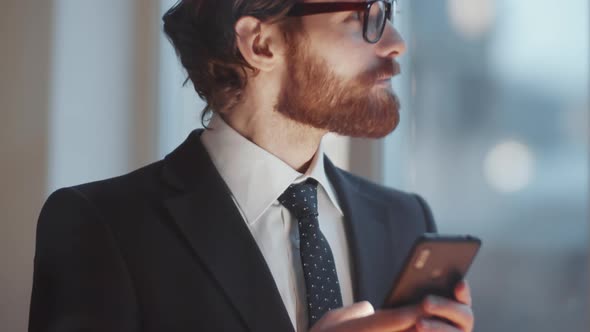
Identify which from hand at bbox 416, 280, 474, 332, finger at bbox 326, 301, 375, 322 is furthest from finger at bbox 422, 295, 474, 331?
finger at bbox 326, 301, 375, 322

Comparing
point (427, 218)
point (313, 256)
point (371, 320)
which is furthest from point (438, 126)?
point (371, 320)

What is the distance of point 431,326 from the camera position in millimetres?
872

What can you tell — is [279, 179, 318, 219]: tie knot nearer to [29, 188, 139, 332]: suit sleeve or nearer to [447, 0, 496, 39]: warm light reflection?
Answer: [29, 188, 139, 332]: suit sleeve

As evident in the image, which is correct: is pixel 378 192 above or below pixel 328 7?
below

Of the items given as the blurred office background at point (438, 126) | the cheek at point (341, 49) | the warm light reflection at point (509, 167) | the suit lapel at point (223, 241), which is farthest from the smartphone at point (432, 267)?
the warm light reflection at point (509, 167)

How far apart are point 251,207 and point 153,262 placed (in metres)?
0.20

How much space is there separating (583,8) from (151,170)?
1.13m

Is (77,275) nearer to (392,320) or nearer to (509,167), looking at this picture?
(392,320)

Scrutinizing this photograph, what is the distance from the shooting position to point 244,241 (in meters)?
1.17

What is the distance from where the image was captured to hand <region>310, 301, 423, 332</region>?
0.87m

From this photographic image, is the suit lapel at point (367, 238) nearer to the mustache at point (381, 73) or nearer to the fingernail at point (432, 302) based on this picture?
the mustache at point (381, 73)

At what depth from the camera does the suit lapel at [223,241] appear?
112cm

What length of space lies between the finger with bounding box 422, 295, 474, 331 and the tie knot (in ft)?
1.25

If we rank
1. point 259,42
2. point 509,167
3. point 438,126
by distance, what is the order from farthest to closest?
point 438,126
point 509,167
point 259,42
